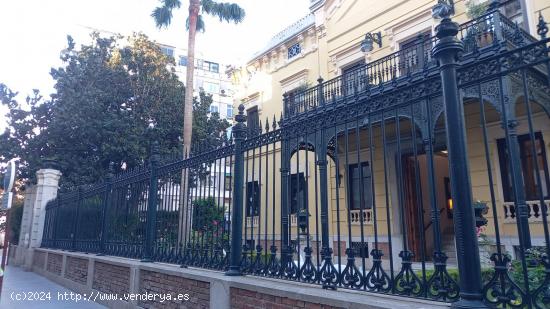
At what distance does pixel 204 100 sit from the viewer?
1922cm

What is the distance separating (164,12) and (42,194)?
8327 mm

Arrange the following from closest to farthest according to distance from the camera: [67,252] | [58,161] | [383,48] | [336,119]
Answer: [336,119] < [67,252] < [383,48] < [58,161]

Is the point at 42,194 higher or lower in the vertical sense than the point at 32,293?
higher

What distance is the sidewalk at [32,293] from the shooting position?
26.6ft

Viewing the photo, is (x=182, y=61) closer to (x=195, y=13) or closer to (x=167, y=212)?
(x=195, y=13)

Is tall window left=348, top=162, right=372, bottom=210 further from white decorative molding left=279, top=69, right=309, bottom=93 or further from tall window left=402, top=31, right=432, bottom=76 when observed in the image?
white decorative molding left=279, top=69, right=309, bottom=93

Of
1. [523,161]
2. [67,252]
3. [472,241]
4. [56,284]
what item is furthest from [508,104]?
[56,284]

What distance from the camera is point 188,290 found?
5.43 metres

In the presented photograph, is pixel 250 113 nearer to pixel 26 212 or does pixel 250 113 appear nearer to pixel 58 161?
pixel 58 161

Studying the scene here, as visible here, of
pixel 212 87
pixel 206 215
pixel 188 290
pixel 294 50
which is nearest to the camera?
pixel 188 290

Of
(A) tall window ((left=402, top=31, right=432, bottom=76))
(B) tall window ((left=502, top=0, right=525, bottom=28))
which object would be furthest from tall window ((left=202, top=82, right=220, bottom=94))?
(B) tall window ((left=502, top=0, right=525, bottom=28))

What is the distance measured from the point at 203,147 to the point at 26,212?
1421cm

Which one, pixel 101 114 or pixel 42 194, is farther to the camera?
pixel 101 114

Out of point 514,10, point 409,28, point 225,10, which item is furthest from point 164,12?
point 514,10
